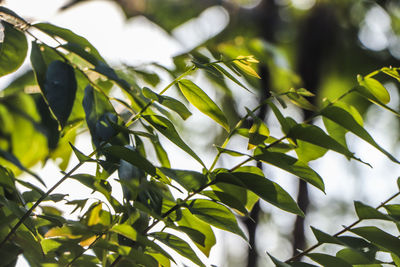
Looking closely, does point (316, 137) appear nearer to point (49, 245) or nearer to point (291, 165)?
point (291, 165)

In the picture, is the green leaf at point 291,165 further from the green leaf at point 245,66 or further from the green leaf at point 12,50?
the green leaf at point 12,50

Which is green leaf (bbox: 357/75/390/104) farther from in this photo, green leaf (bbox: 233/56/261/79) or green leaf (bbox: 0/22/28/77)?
green leaf (bbox: 0/22/28/77)

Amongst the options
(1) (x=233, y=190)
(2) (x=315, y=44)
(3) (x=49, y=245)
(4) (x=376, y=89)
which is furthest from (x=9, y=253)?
(2) (x=315, y=44)

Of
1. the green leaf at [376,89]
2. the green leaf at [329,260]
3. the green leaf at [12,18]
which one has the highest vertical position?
the green leaf at [376,89]

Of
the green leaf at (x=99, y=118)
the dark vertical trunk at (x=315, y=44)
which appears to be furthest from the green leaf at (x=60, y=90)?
the dark vertical trunk at (x=315, y=44)

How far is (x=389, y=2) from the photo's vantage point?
1.74 meters

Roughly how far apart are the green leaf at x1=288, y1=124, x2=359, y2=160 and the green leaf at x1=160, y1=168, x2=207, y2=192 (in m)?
0.07

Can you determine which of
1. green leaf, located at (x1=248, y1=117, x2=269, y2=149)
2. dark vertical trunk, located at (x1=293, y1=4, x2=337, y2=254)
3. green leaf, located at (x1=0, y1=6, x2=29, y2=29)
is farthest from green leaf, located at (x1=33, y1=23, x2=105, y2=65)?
dark vertical trunk, located at (x1=293, y1=4, x2=337, y2=254)

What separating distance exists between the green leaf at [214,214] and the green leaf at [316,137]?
7cm

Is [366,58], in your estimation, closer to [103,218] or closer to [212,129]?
[212,129]

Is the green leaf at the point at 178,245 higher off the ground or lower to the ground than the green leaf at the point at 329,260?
lower

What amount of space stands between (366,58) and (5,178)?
1892 millimetres

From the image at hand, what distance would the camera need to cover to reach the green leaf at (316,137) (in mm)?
286

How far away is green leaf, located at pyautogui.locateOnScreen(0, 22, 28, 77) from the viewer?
0.31 m
